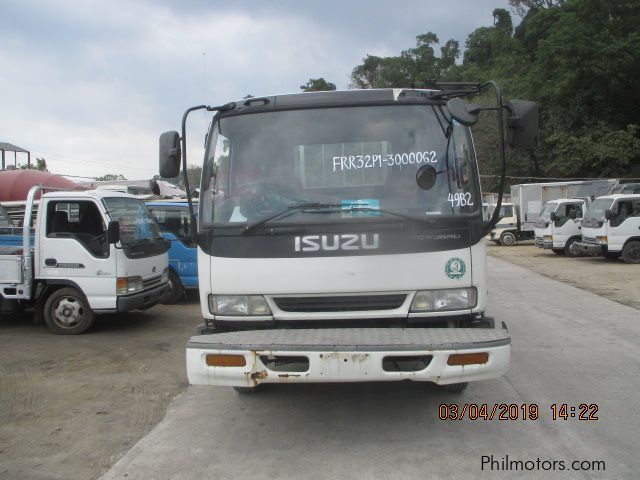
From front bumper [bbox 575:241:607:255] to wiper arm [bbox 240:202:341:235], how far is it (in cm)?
1447

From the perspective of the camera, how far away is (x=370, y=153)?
4000 mm

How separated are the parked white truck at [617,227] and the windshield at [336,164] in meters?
13.4

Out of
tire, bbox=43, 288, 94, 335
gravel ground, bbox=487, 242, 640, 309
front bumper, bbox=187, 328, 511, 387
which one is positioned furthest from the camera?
gravel ground, bbox=487, 242, 640, 309

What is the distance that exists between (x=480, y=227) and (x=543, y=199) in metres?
22.9

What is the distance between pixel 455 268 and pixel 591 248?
1448cm

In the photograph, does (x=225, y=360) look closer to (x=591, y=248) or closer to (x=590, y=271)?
(x=590, y=271)

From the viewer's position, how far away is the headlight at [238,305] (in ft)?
12.6

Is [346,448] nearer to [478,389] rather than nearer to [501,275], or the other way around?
[478,389]

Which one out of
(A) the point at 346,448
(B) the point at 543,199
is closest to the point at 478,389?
(A) the point at 346,448

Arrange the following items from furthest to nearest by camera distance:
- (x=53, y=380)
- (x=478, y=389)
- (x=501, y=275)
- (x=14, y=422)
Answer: (x=501, y=275)
(x=53, y=380)
(x=478, y=389)
(x=14, y=422)

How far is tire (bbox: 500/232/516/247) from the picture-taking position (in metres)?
25.0

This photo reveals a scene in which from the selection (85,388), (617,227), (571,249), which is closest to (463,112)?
(85,388)

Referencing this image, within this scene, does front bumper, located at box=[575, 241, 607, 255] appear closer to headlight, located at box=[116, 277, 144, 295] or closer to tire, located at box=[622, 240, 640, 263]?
tire, located at box=[622, 240, 640, 263]
